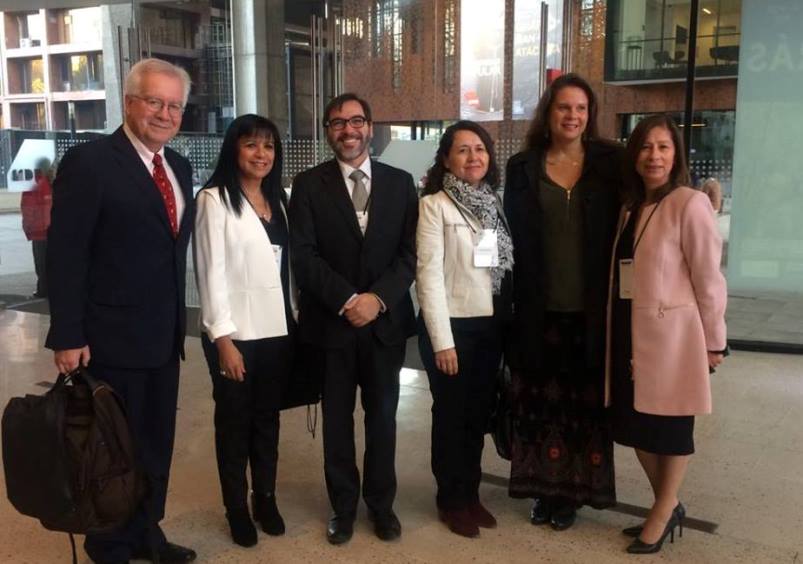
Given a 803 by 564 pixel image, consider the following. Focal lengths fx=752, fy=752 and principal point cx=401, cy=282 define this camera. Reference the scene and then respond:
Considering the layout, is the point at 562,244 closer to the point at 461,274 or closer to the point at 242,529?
the point at 461,274

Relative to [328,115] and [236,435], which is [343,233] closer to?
[328,115]

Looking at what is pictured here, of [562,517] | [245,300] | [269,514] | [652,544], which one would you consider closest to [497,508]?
[562,517]

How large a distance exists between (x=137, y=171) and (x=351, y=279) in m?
0.75

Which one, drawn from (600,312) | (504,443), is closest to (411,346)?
(504,443)

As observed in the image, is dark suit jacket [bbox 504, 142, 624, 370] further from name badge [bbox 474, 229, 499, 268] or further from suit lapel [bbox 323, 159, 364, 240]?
suit lapel [bbox 323, 159, 364, 240]

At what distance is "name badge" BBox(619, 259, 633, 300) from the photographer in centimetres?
246

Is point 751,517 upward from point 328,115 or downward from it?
downward

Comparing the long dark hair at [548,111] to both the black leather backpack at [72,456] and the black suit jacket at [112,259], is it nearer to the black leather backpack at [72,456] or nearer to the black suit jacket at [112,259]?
the black suit jacket at [112,259]

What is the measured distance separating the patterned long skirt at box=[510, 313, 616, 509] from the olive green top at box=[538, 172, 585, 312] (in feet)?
0.26

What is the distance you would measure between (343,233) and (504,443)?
1.00m

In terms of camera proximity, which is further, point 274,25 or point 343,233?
point 274,25

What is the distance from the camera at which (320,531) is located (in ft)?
8.98

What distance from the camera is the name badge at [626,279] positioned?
2.46 meters

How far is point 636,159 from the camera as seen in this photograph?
96.8 inches
